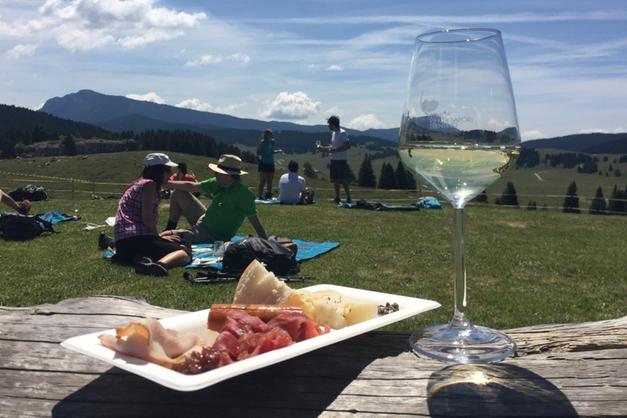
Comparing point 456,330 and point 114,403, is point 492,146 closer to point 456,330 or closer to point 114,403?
point 456,330

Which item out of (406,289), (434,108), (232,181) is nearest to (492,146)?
(434,108)

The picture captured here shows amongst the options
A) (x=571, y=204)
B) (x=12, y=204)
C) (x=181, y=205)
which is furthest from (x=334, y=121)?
(x=571, y=204)

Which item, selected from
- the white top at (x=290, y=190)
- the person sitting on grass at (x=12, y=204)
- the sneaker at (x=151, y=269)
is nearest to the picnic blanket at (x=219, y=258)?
the sneaker at (x=151, y=269)

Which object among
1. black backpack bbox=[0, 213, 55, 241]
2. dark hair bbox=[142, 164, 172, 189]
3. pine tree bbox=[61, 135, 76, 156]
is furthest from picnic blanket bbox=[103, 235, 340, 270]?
pine tree bbox=[61, 135, 76, 156]

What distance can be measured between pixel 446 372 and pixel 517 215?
20.6 meters

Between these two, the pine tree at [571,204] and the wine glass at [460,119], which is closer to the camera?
the wine glass at [460,119]

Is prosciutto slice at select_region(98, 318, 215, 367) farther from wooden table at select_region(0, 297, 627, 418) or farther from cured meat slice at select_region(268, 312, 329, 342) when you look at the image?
cured meat slice at select_region(268, 312, 329, 342)

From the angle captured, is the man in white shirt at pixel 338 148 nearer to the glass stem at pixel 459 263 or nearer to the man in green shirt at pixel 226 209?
the man in green shirt at pixel 226 209

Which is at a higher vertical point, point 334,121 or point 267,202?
point 334,121

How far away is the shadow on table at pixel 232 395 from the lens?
1743mm

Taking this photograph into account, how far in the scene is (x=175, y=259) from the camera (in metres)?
10.6

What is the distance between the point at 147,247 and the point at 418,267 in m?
4.81

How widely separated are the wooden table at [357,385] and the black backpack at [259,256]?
7694 millimetres

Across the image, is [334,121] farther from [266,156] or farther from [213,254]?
[213,254]
